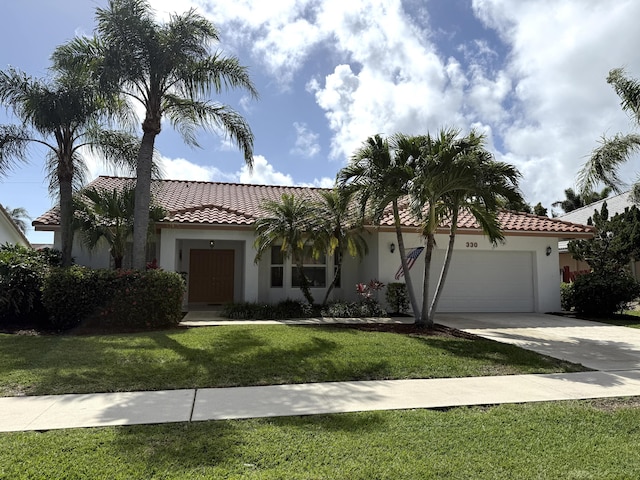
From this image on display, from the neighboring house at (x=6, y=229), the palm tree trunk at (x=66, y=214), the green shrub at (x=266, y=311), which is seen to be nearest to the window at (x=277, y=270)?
the green shrub at (x=266, y=311)

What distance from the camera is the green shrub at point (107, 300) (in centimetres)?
1036

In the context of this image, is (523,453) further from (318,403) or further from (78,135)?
(78,135)

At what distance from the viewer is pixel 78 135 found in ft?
41.0

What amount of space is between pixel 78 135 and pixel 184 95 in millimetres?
3610

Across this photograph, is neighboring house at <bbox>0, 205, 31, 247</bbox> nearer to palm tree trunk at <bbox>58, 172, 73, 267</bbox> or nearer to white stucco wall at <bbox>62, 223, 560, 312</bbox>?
white stucco wall at <bbox>62, 223, 560, 312</bbox>

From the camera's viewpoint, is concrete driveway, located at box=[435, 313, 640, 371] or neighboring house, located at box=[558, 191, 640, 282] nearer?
concrete driveway, located at box=[435, 313, 640, 371]

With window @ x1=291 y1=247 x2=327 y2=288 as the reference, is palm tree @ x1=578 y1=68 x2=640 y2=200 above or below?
above

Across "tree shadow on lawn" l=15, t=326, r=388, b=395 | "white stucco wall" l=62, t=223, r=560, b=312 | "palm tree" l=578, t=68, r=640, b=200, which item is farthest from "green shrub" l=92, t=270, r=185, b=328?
"palm tree" l=578, t=68, r=640, b=200

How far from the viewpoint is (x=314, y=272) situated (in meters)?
15.9

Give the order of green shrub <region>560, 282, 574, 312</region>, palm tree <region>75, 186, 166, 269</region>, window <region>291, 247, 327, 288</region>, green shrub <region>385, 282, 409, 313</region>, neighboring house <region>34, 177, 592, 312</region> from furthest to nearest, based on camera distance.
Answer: green shrub <region>560, 282, 574, 312</region> < window <region>291, 247, 327, 288</region> < neighboring house <region>34, 177, 592, 312</region> < green shrub <region>385, 282, 409, 313</region> < palm tree <region>75, 186, 166, 269</region>

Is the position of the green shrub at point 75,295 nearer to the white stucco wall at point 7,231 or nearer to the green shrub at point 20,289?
the green shrub at point 20,289

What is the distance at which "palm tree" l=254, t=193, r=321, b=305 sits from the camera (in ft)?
43.6

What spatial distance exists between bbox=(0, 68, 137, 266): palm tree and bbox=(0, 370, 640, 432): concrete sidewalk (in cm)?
801

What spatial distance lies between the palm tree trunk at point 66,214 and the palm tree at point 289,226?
520 centimetres
